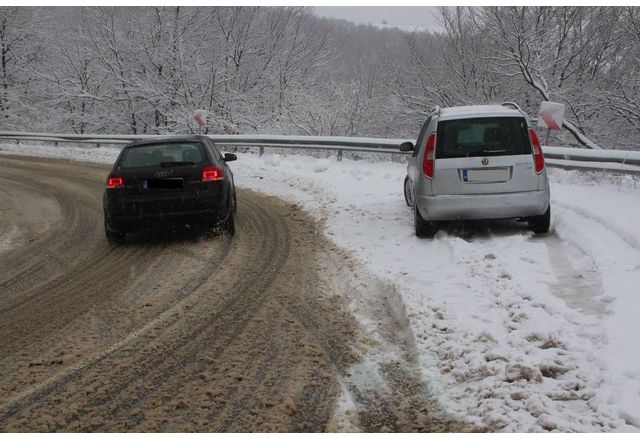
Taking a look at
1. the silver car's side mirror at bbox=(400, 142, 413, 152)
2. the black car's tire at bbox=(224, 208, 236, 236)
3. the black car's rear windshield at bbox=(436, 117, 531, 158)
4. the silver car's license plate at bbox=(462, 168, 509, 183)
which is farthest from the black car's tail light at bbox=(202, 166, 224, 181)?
the silver car's license plate at bbox=(462, 168, 509, 183)

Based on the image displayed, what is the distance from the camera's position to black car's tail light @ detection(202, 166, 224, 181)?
26.1 feet

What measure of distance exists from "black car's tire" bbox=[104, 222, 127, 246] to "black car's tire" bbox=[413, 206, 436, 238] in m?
4.18

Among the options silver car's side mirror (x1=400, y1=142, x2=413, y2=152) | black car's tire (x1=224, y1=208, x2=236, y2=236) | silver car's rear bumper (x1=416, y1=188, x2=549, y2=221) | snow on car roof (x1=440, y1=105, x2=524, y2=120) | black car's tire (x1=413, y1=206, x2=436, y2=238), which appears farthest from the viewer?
silver car's side mirror (x1=400, y1=142, x2=413, y2=152)

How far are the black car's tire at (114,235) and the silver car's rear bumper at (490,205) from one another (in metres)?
4.39

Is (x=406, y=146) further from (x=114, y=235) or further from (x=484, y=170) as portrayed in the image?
(x=114, y=235)

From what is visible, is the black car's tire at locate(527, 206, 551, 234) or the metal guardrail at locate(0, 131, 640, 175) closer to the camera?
the black car's tire at locate(527, 206, 551, 234)

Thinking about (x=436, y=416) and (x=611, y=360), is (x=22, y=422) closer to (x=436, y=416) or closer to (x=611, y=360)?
(x=436, y=416)

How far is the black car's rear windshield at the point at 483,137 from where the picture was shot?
7.14 meters

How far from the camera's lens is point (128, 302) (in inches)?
223

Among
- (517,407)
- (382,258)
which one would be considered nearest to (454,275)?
(382,258)

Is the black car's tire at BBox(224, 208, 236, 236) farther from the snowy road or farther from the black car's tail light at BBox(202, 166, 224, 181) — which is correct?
the black car's tail light at BBox(202, 166, 224, 181)

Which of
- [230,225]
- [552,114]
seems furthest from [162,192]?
[552,114]

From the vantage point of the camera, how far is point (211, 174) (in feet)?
26.2

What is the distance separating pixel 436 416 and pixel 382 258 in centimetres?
362
